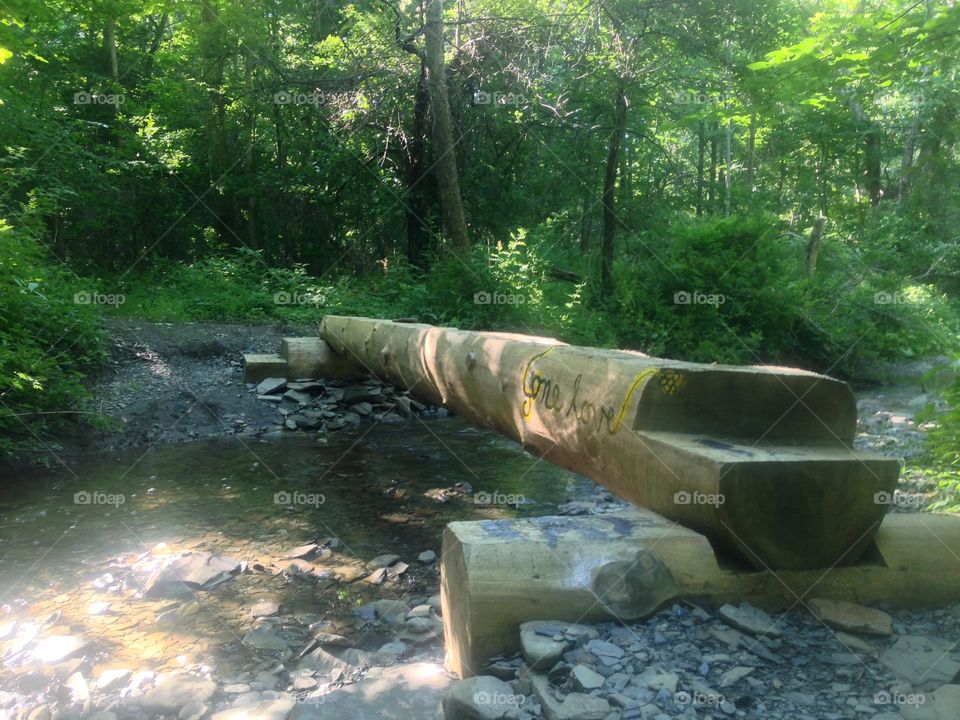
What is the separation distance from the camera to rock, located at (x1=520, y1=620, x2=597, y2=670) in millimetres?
2275

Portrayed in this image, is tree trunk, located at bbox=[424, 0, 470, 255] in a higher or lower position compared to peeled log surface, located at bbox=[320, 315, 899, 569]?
higher

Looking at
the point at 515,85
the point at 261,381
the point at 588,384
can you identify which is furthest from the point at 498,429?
the point at 515,85

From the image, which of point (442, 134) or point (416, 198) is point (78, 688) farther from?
point (416, 198)

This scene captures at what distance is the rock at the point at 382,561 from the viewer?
4409 mm

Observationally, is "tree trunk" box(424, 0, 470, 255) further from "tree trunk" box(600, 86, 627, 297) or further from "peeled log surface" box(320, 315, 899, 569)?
"peeled log surface" box(320, 315, 899, 569)

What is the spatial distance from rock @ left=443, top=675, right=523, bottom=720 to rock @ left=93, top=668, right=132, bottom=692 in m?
1.62

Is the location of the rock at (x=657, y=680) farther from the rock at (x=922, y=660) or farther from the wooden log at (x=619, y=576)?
the rock at (x=922, y=660)

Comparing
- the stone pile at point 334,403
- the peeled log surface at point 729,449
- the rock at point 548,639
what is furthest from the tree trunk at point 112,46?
the rock at point 548,639

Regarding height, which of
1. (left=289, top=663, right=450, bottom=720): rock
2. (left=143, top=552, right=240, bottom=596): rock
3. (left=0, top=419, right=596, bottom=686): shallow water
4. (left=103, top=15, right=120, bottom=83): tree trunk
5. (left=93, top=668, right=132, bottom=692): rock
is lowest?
(left=0, top=419, right=596, bottom=686): shallow water

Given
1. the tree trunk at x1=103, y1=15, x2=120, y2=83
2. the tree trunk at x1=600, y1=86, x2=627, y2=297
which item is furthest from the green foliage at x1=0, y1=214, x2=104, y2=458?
the tree trunk at x1=103, y1=15, x2=120, y2=83

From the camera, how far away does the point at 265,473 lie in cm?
655

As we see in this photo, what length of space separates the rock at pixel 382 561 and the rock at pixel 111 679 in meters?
1.50

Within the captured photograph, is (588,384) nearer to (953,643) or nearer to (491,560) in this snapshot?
(491,560)

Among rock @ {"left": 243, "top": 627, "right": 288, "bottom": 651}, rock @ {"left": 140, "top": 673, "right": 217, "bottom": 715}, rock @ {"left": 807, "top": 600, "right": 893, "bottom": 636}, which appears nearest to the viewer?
rock @ {"left": 807, "top": 600, "right": 893, "bottom": 636}
